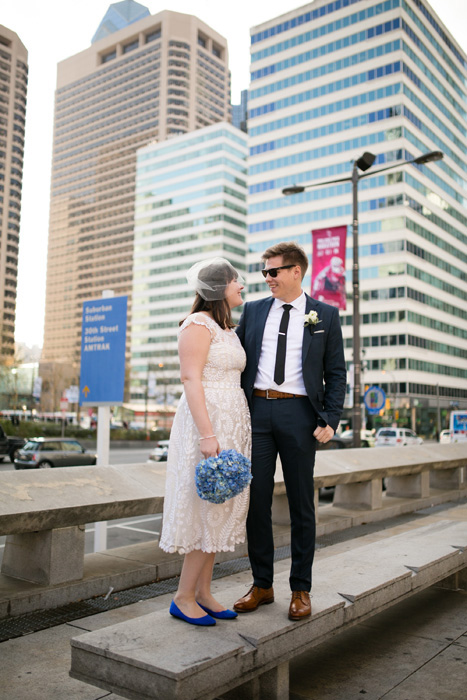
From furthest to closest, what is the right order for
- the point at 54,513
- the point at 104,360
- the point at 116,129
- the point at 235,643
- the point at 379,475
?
the point at 116,129 < the point at 379,475 < the point at 104,360 < the point at 54,513 < the point at 235,643

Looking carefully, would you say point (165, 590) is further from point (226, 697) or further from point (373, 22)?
point (373, 22)

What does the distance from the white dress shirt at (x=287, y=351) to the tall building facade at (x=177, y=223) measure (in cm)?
10722

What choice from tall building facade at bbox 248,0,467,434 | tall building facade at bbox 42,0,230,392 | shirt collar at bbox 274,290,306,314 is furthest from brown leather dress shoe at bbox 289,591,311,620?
tall building facade at bbox 42,0,230,392

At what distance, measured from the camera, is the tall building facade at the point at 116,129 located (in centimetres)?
17262

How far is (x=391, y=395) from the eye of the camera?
74.8 meters

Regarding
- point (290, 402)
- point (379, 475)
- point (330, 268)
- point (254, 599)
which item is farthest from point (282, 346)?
point (330, 268)

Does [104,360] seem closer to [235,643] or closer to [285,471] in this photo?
[285,471]

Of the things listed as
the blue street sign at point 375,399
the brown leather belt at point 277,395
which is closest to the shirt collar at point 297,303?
the brown leather belt at point 277,395

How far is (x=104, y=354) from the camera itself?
7.57 metres

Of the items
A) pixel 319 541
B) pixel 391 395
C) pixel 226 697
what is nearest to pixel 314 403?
pixel 226 697

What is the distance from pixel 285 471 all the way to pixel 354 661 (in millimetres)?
1371

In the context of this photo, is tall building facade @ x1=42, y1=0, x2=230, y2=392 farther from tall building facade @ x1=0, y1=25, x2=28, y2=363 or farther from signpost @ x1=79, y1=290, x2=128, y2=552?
signpost @ x1=79, y1=290, x2=128, y2=552

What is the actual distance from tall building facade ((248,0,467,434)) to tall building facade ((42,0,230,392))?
279ft

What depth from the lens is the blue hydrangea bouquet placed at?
315 centimetres
